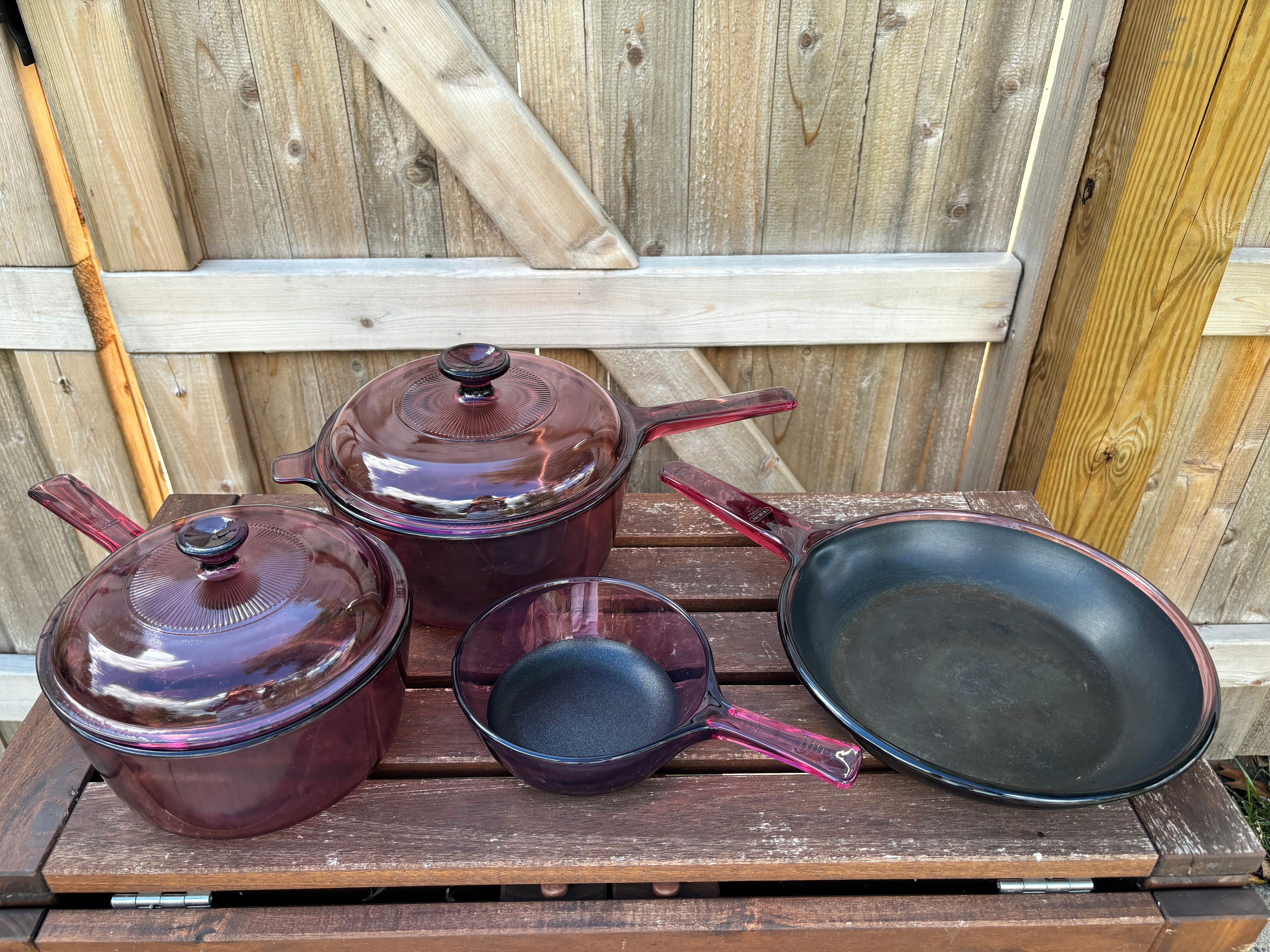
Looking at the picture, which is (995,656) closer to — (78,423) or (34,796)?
(34,796)

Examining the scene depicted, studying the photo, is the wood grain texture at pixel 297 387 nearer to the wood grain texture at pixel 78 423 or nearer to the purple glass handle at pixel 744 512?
the wood grain texture at pixel 78 423

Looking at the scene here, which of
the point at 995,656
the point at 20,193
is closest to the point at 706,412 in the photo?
the point at 995,656

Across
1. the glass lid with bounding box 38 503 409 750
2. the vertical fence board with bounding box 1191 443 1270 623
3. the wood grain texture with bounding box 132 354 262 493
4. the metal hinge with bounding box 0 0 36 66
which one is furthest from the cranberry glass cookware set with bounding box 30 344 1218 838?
the vertical fence board with bounding box 1191 443 1270 623

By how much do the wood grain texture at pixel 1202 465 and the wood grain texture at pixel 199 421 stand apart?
1.63 metres

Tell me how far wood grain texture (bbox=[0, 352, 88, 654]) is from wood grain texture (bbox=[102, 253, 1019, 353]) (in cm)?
28

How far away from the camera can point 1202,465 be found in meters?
1.59

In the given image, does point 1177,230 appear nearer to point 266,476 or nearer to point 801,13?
point 801,13

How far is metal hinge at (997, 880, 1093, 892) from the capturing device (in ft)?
2.50

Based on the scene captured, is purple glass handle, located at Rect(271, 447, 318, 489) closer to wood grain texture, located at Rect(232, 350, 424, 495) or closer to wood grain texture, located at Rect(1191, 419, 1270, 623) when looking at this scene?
wood grain texture, located at Rect(232, 350, 424, 495)

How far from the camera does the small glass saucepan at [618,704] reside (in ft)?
2.24

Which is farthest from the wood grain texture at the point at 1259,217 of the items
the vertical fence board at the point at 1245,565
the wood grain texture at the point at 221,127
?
the wood grain texture at the point at 221,127

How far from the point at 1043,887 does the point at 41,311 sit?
1590 mm

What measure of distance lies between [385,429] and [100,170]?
809 millimetres

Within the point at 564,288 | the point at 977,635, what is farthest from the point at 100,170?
the point at 977,635
